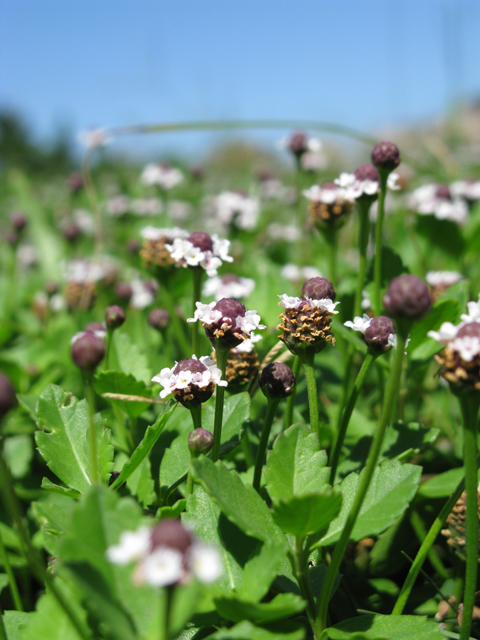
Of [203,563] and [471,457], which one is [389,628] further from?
[203,563]

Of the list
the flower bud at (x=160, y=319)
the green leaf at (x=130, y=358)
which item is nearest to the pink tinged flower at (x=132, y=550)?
the green leaf at (x=130, y=358)

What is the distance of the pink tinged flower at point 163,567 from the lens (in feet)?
2.19

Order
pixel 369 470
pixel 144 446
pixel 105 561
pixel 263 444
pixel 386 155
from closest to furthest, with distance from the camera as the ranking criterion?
pixel 105 561
pixel 369 470
pixel 144 446
pixel 263 444
pixel 386 155

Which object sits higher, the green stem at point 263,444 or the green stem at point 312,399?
the green stem at point 312,399

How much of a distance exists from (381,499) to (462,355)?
0.35 meters

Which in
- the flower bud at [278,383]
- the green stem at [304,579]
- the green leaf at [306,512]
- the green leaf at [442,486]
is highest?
the flower bud at [278,383]

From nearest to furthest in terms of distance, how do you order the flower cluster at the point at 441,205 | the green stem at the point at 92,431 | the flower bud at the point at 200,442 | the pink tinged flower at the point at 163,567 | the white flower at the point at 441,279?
the pink tinged flower at the point at 163,567, the green stem at the point at 92,431, the flower bud at the point at 200,442, the white flower at the point at 441,279, the flower cluster at the point at 441,205

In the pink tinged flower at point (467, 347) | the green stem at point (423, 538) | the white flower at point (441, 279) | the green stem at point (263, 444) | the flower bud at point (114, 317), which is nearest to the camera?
the pink tinged flower at point (467, 347)

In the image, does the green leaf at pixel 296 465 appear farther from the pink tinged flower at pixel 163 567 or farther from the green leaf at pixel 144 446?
the pink tinged flower at pixel 163 567

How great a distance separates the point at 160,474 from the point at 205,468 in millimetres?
431

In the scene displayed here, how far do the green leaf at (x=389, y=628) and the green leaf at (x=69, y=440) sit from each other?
0.57m

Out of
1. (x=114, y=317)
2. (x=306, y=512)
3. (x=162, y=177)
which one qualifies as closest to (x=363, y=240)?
(x=114, y=317)

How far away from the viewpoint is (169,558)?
677 mm

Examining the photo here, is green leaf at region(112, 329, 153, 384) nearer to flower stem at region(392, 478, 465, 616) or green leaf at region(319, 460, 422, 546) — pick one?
green leaf at region(319, 460, 422, 546)
